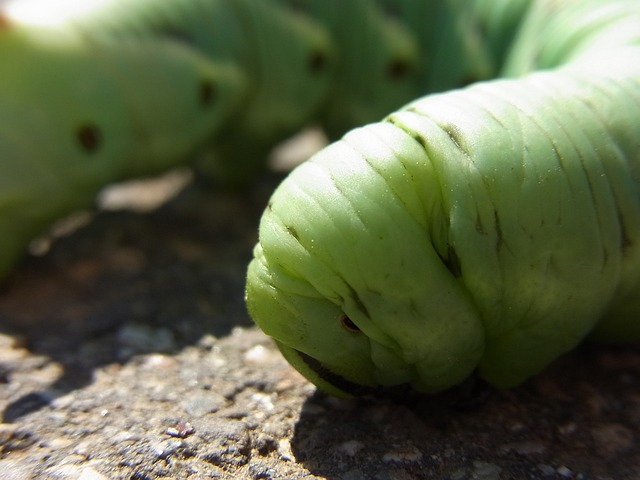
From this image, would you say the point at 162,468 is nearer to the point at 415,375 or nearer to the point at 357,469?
the point at 357,469

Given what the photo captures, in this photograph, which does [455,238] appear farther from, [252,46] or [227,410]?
[252,46]

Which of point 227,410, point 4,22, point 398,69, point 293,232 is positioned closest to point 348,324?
point 293,232

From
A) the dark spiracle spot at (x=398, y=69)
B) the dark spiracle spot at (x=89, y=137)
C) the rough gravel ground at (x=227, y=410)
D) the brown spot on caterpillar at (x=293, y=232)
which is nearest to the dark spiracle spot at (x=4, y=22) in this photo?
the dark spiracle spot at (x=89, y=137)

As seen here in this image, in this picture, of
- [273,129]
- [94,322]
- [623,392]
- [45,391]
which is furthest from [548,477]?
[273,129]

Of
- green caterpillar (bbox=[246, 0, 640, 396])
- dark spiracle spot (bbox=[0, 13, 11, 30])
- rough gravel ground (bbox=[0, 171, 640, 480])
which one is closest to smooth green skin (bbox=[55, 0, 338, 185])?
dark spiracle spot (bbox=[0, 13, 11, 30])

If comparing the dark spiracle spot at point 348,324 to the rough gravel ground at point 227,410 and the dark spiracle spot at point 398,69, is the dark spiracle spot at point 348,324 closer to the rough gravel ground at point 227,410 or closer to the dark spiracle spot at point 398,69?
the rough gravel ground at point 227,410

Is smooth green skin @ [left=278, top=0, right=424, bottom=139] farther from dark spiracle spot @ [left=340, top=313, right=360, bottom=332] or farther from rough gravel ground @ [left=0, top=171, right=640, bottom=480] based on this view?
dark spiracle spot @ [left=340, top=313, right=360, bottom=332]

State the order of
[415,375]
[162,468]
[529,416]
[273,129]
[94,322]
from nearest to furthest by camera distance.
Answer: [162,468]
[415,375]
[529,416]
[94,322]
[273,129]
